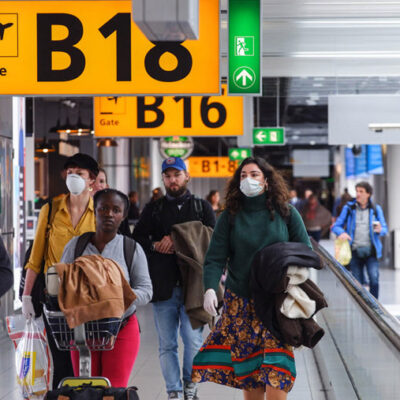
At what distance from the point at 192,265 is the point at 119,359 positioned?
157 centimetres

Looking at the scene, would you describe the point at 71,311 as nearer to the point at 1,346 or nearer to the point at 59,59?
the point at 59,59

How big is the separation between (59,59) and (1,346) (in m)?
3.58

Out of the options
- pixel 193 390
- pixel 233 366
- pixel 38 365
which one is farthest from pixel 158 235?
pixel 38 365

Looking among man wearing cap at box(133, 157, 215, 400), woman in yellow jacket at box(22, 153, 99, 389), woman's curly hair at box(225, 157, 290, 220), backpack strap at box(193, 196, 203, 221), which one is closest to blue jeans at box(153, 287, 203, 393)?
man wearing cap at box(133, 157, 215, 400)

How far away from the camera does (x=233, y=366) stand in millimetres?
4422

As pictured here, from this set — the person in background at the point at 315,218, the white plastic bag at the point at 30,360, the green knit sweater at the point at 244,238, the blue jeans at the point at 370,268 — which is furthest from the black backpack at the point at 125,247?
the person in background at the point at 315,218

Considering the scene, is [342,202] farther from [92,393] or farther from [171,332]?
[92,393]

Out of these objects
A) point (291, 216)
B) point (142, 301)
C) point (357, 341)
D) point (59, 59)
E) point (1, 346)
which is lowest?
point (1, 346)

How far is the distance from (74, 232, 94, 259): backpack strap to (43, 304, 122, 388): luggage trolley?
53 centimetres

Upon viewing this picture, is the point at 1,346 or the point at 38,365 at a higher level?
the point at 38,365

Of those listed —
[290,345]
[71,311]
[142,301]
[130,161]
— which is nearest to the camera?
[71,311]

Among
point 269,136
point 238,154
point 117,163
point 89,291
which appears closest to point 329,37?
Result: point 89,291

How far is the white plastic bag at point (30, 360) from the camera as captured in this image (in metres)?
3.88

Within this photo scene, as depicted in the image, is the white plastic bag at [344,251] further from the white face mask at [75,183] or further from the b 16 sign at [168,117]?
the white face mask at [75,183]
